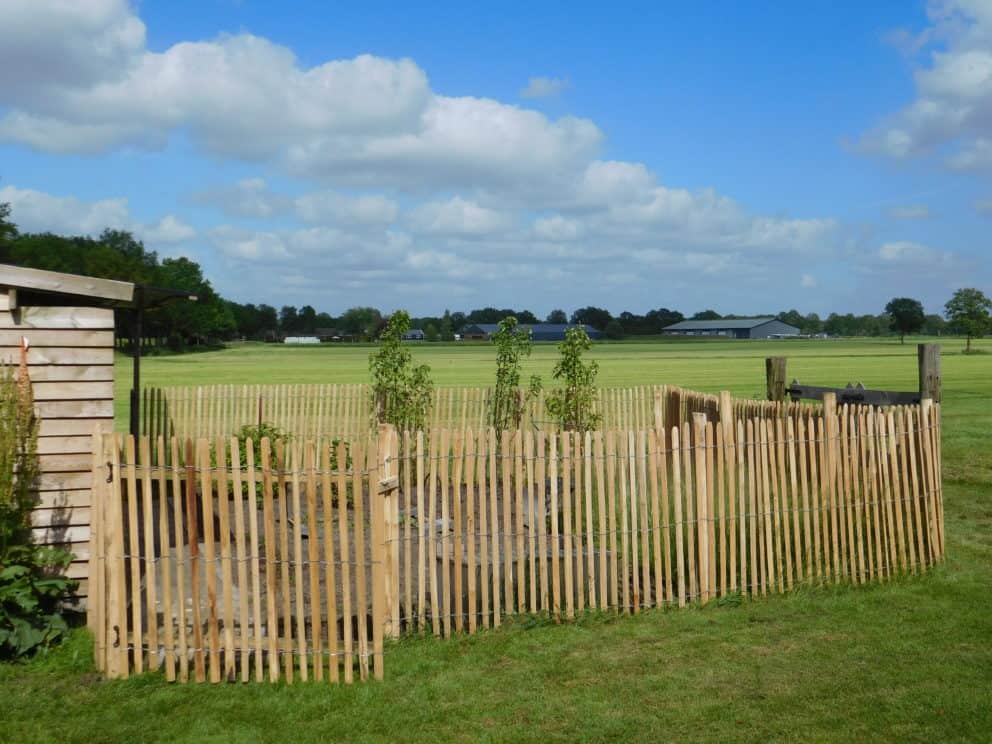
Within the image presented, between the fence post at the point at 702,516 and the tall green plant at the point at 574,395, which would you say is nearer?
the fence post at the point at 702,516

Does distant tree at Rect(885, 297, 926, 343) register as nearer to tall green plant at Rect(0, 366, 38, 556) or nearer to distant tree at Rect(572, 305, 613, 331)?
distant tree at Rect(572, 305, 613, 331)

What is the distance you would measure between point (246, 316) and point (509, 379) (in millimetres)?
155596

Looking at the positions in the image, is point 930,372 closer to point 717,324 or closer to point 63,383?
point 63,383

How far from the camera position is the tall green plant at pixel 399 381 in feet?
55.3

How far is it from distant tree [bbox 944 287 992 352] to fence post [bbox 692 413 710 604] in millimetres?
80522

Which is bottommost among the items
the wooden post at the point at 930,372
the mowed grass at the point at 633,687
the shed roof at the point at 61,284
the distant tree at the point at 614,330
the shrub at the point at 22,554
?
the mowed grass at the point at 633,687

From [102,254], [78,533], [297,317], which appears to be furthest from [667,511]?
[297,317]

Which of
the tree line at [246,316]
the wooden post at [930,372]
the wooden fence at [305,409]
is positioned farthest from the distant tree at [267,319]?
the wooden post at [930,372]

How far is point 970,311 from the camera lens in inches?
3110

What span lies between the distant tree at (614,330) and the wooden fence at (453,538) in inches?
4786

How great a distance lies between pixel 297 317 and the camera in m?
181

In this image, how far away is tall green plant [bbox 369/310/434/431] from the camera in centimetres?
1684

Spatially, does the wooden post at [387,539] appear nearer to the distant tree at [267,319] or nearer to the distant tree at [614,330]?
the distant tree at [614,330]

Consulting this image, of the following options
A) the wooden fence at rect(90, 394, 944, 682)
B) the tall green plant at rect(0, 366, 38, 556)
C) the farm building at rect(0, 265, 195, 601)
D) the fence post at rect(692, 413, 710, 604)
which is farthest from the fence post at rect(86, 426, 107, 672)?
the fence post at rect(692, 413, 710, 604)
